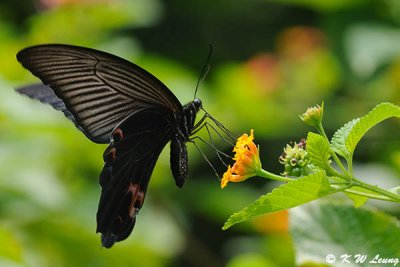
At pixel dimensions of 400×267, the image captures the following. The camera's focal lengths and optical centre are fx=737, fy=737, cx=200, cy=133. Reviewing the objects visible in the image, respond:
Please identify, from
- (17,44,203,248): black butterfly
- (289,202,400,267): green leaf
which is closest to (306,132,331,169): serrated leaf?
(289,202,400,267): green leaf

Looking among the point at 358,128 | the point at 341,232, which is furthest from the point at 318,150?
the point at 341,232

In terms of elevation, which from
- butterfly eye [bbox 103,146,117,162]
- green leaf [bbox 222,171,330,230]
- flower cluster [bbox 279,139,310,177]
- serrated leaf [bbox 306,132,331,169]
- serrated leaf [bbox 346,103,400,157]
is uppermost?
serrated leaf [bbox 346,103,400,157]

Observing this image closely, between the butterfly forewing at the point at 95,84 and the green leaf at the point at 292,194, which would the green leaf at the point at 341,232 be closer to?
the green leaf at the point at 292,194

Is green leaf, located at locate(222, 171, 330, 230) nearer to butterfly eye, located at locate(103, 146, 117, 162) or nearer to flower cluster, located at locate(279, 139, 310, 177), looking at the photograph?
flower cluster, located at locate(279, 139, 310, 177)

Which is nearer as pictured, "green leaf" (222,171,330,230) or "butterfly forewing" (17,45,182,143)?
"green leaf" (222,171,330,230)

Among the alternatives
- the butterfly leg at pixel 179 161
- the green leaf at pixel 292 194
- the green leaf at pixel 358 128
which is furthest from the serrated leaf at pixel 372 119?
the butterfly leg at pixel 179 161

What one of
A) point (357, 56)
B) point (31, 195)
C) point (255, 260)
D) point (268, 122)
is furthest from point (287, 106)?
point (255, 260)

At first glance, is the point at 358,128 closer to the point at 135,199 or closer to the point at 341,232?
the point at 341,232
